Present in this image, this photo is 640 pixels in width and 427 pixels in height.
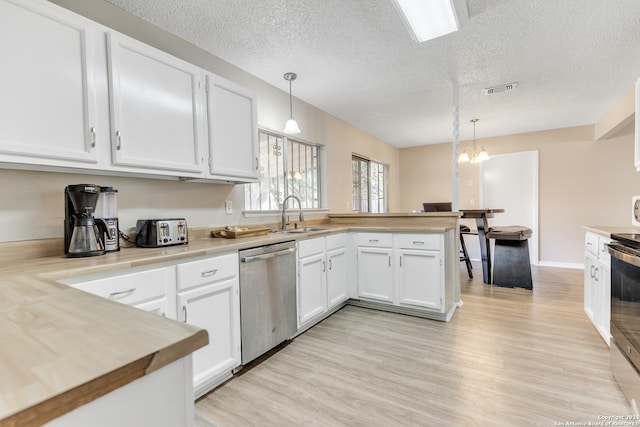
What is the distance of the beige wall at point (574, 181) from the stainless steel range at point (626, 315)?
3909 millimetres

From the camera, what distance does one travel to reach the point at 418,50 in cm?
250

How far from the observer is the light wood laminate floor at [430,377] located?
1543 millimetres

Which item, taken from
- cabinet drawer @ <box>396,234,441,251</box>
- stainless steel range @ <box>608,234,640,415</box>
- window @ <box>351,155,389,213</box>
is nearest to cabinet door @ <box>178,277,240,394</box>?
cabinet drawer @ <box>396,234,441,251</box>

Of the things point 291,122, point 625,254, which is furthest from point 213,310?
point 625,254

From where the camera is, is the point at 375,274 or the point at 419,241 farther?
the point at 375,274

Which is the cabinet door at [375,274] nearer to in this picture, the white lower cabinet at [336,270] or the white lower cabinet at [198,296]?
the white lower cabinet at [336,270]

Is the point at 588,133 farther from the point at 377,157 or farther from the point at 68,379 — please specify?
the point at 68,379

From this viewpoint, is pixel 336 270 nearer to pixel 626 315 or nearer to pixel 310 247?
pixel 310 247

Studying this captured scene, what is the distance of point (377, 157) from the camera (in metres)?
5.56

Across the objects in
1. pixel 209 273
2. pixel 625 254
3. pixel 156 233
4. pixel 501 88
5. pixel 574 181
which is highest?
pixel 501 88

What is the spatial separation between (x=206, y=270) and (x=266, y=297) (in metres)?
0.56

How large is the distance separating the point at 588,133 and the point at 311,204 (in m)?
4.73

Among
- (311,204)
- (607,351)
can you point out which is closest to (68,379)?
(607,351)

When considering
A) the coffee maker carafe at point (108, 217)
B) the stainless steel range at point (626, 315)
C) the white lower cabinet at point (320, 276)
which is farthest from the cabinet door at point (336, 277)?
the stainless steel range at point (626, 315)
